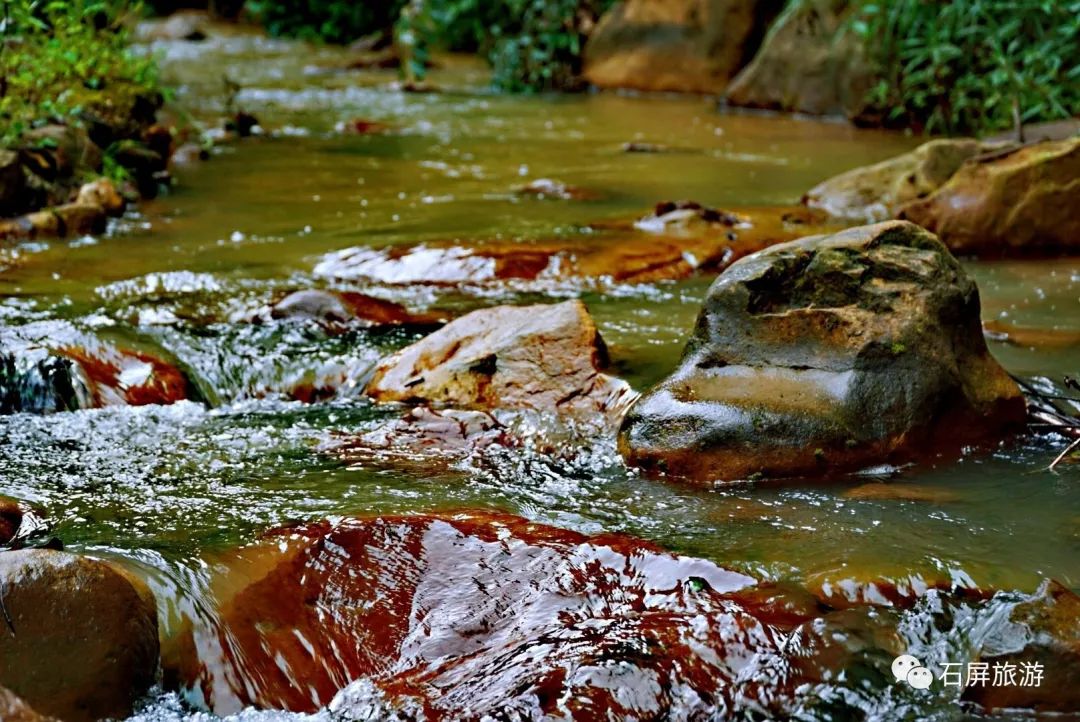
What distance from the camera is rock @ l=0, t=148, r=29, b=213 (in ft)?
18.8

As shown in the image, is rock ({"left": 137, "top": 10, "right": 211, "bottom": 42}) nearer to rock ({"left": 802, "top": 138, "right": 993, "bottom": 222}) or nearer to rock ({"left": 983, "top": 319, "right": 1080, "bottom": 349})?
rock ({"left": 802, "top": 138, "right": 993, "bottom": 222})

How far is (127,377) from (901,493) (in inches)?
100

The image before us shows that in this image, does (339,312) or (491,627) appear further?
(339,312)

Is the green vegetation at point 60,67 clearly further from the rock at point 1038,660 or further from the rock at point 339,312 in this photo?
the rock at point 1038,660

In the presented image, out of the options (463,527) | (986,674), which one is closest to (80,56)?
(463,527)

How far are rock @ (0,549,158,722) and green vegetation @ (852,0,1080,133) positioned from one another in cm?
675

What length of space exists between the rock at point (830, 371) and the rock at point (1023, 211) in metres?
2.11

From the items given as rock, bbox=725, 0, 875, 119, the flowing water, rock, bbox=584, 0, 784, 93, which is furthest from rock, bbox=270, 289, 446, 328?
rock, bbox=584, 0, 784, 93

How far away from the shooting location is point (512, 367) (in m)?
3.76

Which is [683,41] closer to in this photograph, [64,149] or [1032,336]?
[64,149]

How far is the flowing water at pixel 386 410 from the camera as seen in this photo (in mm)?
2711

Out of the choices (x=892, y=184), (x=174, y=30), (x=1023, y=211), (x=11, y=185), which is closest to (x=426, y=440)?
(x=1023, y=211)

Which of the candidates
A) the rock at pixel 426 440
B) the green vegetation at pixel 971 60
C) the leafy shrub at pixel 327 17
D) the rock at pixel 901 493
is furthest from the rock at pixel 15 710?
the leafy shrub at pixel 327 17

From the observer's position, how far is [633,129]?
9.55 m
